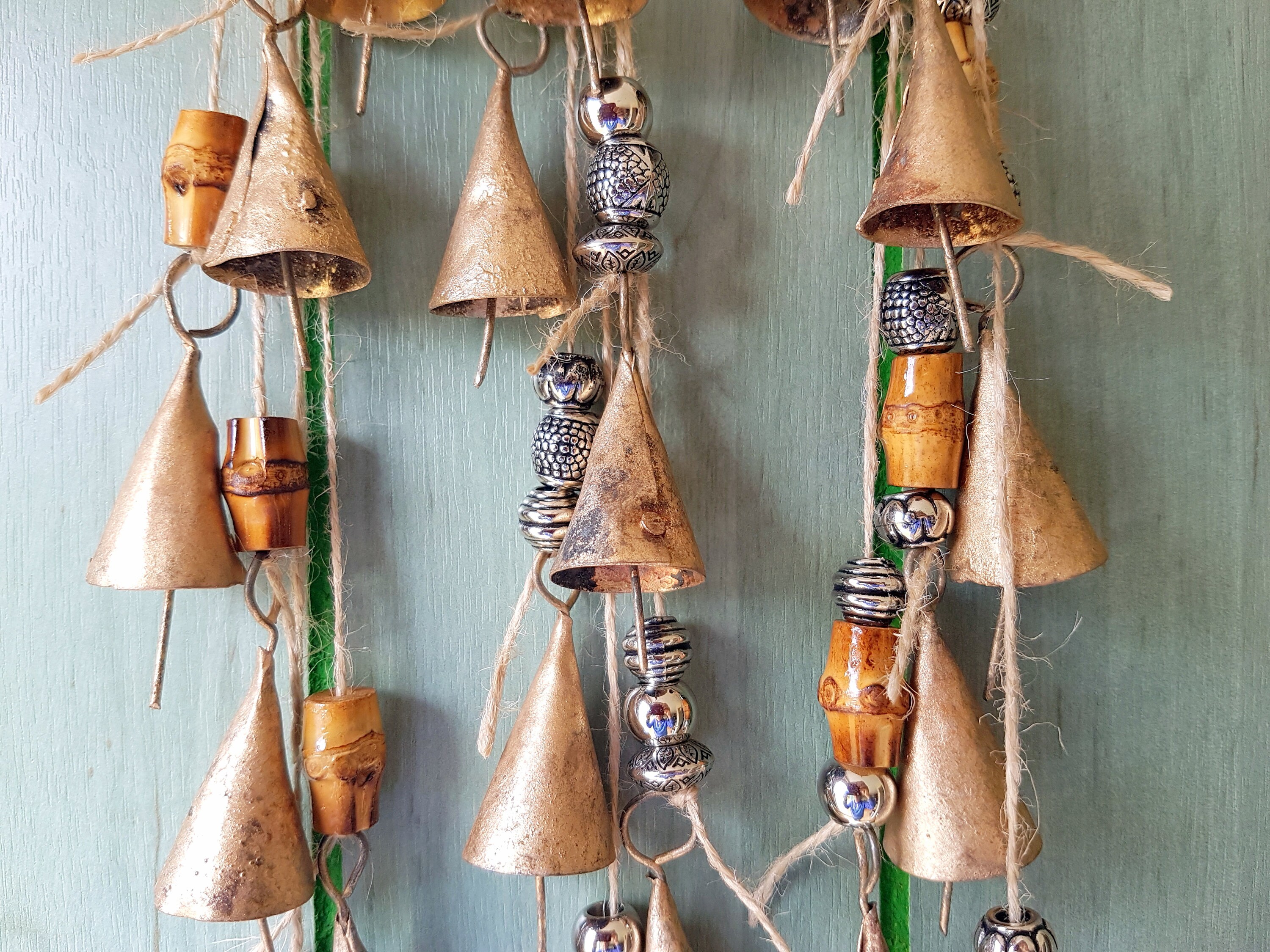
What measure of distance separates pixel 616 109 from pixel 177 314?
338 millimetres

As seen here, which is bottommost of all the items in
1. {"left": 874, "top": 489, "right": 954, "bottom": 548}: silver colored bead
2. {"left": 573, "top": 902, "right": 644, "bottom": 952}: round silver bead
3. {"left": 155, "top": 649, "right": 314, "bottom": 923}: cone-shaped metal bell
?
{"left": 573, "top": 902, "right": 644, "bottom": 952}: round silver bead

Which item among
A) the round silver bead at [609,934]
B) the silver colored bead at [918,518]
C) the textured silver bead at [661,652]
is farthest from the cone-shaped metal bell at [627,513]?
the round silver bead at [609,934]

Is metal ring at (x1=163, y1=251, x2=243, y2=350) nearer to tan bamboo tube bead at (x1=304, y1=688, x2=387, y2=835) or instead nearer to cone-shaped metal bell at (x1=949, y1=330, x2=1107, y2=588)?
tan bamboo tube bead at (x1=304, y1=688, x2=387, y2=835)

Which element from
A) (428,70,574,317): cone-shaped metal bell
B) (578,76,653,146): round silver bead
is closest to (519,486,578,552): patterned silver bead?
(428,70,574,317): cone-shaped metal bell

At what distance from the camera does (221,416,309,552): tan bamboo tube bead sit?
51 centimetres

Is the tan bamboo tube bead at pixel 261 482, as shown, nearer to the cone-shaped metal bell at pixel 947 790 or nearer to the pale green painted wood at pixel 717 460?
the pale green painted wood at pixel 717 460

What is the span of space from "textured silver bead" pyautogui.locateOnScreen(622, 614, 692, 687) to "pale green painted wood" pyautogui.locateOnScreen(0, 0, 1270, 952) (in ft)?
0.21

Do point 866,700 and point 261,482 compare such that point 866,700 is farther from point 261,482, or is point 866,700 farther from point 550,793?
point 261,482

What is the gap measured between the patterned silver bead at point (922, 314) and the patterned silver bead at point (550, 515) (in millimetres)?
245

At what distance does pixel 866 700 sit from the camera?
51cm

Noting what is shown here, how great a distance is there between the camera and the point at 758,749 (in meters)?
0.60

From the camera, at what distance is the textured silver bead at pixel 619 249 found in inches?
20.0

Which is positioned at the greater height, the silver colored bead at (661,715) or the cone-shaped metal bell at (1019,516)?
the cone-shaped metal bell at (1019,516)

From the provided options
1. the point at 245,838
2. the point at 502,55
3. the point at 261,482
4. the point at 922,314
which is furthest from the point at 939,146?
the point at 245,838
